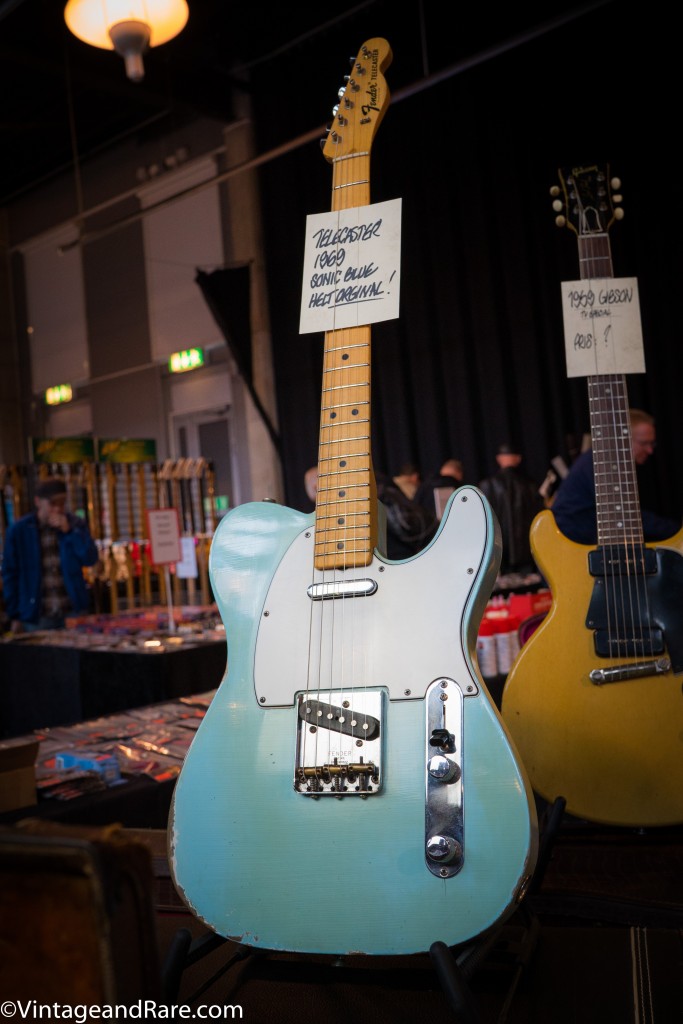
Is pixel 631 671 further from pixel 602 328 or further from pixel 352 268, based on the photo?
pixel 352 268

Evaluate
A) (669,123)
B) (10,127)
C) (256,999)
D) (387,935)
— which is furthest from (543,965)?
(10,127)

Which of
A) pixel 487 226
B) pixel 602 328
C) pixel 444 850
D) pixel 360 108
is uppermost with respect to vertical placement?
pixel 487 226

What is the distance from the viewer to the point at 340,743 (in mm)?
1114

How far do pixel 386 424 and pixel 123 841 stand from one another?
27.3 feet

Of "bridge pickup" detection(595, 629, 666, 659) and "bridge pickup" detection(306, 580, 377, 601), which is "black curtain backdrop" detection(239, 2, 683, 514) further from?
"bridge pickup" detection(306, 580, 377, 601)

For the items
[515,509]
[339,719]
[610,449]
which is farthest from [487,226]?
[339,719]

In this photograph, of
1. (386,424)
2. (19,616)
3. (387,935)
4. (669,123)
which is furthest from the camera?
(386,424)

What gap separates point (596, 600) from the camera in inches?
67.8

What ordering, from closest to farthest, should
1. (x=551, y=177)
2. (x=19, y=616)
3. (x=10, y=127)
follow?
(x=19, y=616) → (x=551, y=177) → (x=10, y=127)

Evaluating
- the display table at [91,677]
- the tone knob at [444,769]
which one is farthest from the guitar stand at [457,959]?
the display table at [91,677]

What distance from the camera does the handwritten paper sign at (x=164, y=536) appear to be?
12.8ft

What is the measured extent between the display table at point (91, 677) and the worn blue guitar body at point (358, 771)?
2239 millimetres

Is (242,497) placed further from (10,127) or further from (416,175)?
(10,127)

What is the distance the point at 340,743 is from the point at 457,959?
28 centimetres
